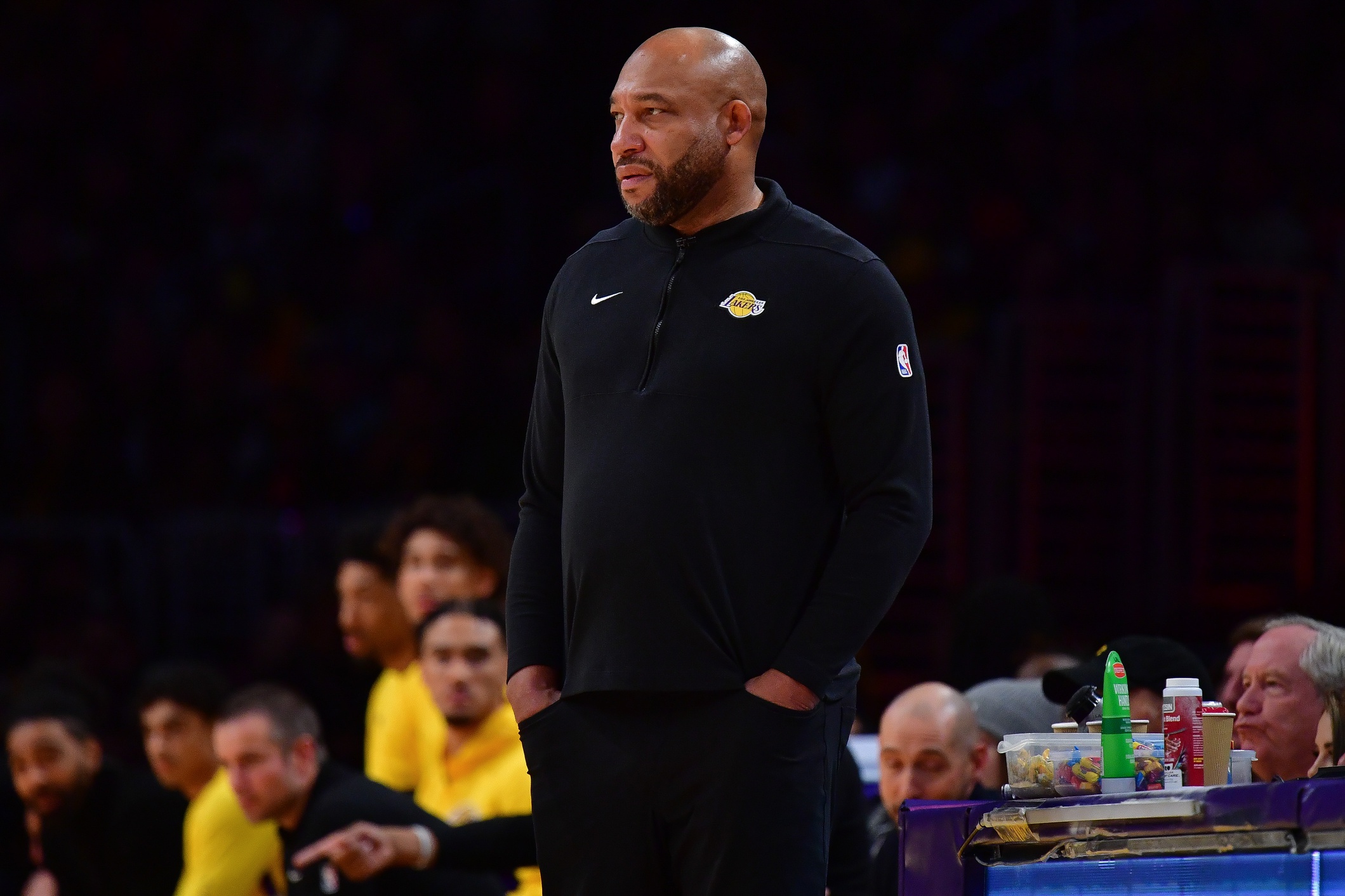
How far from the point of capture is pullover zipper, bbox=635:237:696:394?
267 cm

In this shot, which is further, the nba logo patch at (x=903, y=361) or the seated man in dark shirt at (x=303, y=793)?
the seated man in dark shirt at (x=303, y=793)

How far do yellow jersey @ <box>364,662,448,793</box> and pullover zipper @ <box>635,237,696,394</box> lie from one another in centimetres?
348

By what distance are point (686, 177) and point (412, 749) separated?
12.4 feet

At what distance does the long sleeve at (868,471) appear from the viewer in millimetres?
2576

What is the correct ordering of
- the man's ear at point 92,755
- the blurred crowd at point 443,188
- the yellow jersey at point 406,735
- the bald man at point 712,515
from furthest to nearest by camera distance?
the blurred crowd at point 443,188, the man's ear at point 92,755, the yellow jersey at point 406,735, the bald man at point 712,515

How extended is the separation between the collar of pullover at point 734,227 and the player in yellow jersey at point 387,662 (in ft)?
11.1

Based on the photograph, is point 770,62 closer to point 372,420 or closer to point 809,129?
point 809,129

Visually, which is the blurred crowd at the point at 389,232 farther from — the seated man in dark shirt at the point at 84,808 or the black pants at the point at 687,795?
the black pants at the point at 687,795

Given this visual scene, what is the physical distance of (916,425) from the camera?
106 inches

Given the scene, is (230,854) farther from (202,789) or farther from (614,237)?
(614,237)

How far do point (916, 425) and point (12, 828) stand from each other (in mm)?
5869

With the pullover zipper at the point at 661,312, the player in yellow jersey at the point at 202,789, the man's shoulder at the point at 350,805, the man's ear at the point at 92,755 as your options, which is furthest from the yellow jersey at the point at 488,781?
the pullover zipper at the point at 661,312

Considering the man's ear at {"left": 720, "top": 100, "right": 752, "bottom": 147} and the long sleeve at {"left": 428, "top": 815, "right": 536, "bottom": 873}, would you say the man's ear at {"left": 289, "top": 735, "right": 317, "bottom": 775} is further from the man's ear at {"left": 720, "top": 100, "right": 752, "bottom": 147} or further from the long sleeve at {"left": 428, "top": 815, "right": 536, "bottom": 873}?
the man's ear at {"left": 720, "top": 100, "right": 752, "bottom": 147}

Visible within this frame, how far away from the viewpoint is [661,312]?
2.71 metres
